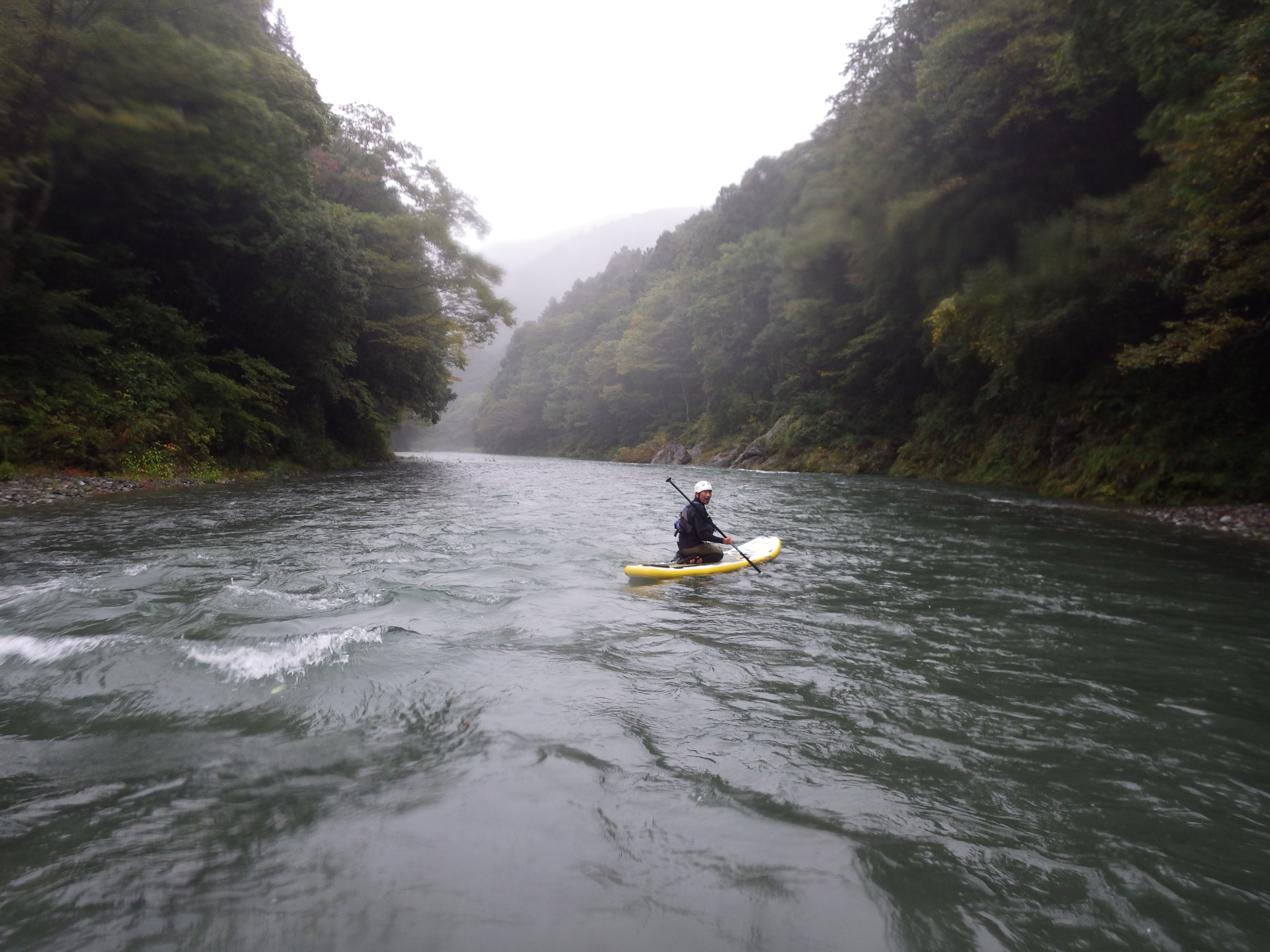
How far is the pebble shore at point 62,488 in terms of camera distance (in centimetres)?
981

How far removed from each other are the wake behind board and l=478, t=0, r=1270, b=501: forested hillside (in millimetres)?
7201

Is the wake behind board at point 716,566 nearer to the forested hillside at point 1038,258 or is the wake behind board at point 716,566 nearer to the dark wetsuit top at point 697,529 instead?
the dark wetsuit top at point 697,529

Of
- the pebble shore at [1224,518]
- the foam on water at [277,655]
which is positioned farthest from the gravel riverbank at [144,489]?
the foam on water at [277,655]

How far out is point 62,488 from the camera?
10.7 meters

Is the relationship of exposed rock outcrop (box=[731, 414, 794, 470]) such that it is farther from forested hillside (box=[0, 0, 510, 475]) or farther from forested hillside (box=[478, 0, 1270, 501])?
forested hillside (box=[0, 0, 510, 475])

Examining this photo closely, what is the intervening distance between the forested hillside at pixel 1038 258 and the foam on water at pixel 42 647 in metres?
11.8

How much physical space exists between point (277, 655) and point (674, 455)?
37155 millimetres

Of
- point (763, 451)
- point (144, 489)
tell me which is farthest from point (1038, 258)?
point (144, 489)

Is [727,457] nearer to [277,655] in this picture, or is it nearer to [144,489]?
[144,489]

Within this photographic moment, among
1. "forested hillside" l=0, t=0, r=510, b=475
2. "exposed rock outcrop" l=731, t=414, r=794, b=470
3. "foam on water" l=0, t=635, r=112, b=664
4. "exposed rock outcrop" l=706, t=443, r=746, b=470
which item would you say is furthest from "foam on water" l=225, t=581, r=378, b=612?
"exposed rock outcrop" l=706, t=443, r=746, b=470

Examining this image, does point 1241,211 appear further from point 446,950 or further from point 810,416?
point 810,416

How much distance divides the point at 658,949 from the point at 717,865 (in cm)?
43

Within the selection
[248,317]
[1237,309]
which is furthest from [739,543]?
[248,317]

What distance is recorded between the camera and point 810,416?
28.9m
